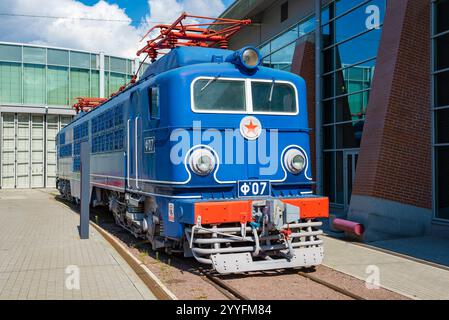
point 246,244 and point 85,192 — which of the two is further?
point 85,192

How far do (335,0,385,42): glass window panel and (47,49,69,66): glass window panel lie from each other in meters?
24.2

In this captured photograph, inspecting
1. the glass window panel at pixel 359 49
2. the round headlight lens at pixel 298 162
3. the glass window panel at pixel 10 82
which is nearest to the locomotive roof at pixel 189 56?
the round headlight lens at pixel 298 162

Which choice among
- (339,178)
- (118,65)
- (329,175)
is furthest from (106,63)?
(339,178)

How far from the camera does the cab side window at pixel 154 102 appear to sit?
7466mm

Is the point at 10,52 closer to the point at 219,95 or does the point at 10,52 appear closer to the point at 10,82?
the point at 10,82

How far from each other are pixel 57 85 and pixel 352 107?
25.3 m

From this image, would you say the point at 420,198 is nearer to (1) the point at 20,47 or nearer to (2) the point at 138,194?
(2) the point at 138,194

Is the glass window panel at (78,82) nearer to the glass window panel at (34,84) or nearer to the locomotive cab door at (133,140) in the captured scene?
the glass window panel at (34,84)

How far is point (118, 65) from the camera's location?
36062 millimetres

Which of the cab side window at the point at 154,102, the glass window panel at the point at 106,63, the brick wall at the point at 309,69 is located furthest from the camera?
the glass window panel at the point at 106,63

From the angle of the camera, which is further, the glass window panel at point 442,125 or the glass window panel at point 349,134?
the glass window panel at point 349,134

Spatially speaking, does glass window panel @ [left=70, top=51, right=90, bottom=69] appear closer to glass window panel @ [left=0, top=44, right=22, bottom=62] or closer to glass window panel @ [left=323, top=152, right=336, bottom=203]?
glass window panel @ [left=0, top=44, right=22, bottom=62]

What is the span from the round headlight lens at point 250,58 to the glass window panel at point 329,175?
8441 millimetres
